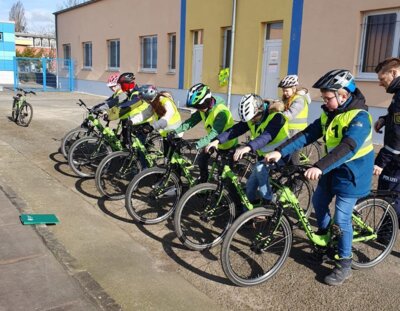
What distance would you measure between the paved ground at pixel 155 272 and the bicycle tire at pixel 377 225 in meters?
0.11

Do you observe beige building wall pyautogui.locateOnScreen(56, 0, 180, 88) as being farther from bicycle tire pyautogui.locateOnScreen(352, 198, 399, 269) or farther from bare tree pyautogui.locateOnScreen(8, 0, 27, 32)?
bare tree pyautogui.locateOnScreen(8, 0, 27, 32)

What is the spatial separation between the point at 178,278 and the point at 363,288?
1.58 meters

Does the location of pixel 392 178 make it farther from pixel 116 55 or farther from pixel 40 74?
pixel 40 74

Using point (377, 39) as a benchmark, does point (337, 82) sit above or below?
below

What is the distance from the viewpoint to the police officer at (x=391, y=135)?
154 inches

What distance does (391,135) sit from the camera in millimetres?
4012

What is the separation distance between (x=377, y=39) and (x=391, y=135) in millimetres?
6511

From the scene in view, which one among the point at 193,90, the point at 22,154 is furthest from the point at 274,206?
the point at 22,154

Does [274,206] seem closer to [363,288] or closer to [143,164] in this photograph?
[363,288]

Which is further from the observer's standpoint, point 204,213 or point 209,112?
point 209,112

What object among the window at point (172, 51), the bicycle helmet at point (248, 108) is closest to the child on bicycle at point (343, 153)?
the bicycle helmet at point (248, 108)

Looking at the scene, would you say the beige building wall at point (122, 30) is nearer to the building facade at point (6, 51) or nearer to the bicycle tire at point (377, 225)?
the building facade at point (6, 51)

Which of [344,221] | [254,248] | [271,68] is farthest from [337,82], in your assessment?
[271,68]

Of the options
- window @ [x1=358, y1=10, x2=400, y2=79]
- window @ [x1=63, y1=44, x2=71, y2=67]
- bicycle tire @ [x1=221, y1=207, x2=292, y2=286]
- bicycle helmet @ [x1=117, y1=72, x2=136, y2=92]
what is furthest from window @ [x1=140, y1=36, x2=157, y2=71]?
bicycle tire @ [x1=221, y1=207, x2=292, y2=286]
